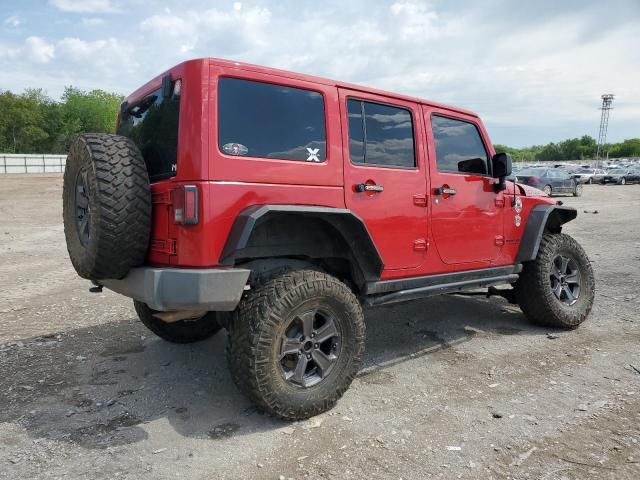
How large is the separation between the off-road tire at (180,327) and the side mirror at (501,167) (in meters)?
2.86

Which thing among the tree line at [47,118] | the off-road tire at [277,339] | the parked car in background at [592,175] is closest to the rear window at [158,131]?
the off-road tire at [277,339]

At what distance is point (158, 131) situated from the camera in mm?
3324

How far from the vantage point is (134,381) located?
3.81m

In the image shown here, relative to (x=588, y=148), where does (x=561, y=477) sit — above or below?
below

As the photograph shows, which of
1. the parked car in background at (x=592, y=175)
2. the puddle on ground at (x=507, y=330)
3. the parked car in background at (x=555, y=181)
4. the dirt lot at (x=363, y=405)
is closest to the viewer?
the dirt lot at (x=363, y=405)

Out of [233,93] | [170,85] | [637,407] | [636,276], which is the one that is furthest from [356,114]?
[636,276]

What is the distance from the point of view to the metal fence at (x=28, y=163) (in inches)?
1485

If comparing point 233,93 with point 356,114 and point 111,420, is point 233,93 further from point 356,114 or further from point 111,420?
point 111,420

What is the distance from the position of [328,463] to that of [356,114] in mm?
2350

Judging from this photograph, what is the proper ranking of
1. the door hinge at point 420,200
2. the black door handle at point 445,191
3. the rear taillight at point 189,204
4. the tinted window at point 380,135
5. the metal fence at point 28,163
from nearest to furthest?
the rear taillight at point 189,204, the tinted window at point 380,135, the door hinge at point 420,200, the black door handle at point 445,191, the metal fence at point 28,163

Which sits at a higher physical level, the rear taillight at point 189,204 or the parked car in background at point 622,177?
the parked car in background at point 622,177

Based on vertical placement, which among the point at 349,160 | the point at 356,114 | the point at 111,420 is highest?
the point at 356,114

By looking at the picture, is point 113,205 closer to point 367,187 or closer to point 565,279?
point 367,187

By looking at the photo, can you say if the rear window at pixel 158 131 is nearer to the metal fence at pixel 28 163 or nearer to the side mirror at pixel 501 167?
the side mirror at pixel 501 167
